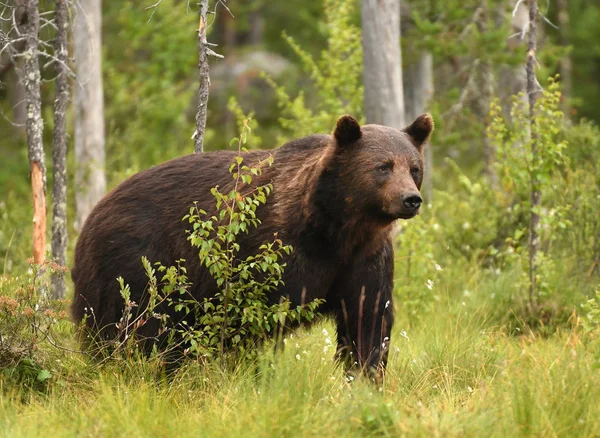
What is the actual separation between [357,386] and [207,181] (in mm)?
2329

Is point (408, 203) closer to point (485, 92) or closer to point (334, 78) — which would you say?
point (334, 78)

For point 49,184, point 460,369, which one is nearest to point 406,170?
point 460,369

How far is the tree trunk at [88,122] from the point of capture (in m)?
12.8

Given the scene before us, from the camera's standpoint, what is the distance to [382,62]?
10.6 meters

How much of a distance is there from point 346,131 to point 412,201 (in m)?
0.68

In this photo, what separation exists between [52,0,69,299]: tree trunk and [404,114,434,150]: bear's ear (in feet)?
10.7

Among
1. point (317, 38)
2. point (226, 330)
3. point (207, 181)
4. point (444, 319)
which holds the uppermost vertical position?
point (317, 38)

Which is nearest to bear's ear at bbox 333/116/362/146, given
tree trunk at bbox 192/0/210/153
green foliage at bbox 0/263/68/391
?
tree trunk at bbox 192/0/210/153

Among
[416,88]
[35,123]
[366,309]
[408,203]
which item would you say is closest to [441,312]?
[366,309]

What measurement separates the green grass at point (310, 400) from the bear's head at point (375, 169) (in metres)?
1.00

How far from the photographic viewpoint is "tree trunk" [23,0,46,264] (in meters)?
7.49

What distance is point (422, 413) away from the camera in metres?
4.50

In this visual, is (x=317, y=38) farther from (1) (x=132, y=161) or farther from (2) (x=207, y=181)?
(2) (x=207, y=181)

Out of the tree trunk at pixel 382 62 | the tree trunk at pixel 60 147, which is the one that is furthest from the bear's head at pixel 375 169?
the tree trunk at pixel 382 62
